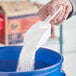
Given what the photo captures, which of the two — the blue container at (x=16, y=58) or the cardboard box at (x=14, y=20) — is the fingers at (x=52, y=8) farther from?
the cardboard box at (x=14, y=20)

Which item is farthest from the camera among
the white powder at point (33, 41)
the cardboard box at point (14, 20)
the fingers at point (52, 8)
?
the cardboard box at point (14, 20)

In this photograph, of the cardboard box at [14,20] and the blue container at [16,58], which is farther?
the cardboard box at [14,20]

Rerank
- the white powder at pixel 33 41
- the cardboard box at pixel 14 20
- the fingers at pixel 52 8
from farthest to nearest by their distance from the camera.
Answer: the cardboard box at pixel 14 20, the fingers at pixel 52 8, the white powder at pixel 33 41

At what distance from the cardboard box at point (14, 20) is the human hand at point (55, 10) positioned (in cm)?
90

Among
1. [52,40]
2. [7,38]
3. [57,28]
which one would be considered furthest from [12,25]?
[57,28]

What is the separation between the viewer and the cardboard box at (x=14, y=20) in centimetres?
181

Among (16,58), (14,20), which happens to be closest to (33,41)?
(16,58)

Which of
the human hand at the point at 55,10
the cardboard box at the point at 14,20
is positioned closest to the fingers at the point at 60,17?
the human hand at the point at 55,10

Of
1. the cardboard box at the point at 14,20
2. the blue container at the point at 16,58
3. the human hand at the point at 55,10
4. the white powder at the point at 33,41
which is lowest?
the cardboard box at the point at 14,20

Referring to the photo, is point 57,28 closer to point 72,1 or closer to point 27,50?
point 72,1

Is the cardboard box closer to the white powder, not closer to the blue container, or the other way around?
the blue container

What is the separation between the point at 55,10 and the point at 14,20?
3.24ft

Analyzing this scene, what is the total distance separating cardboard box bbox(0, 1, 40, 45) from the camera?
181cm

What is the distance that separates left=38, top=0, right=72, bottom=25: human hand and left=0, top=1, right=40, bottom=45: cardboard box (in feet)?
2.97
